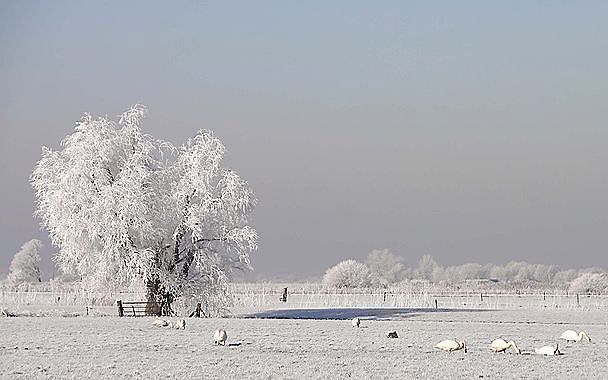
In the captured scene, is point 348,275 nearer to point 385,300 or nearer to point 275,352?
point 385,300

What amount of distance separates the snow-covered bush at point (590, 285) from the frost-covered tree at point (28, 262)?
213 ft

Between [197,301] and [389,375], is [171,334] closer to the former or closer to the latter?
[389,375]

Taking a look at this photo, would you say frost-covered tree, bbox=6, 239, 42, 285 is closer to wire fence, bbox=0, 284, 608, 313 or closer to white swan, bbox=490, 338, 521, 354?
wire fence, bbox=0, 284, 608, 313

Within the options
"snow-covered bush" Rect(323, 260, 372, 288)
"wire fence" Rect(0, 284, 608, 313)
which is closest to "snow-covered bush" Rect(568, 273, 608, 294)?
"wire fence" Rect(0, 284, 608, 313)

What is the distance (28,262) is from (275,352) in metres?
106

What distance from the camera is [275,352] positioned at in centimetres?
3167

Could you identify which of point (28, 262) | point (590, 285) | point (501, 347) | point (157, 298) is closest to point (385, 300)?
point (590, 285)

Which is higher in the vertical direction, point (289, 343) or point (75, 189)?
point (75, 189)

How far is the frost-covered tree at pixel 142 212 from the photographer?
55.6 m

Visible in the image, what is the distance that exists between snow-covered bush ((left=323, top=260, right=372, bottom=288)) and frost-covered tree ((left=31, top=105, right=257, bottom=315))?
58.4 meters

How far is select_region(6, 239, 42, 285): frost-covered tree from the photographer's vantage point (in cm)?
13025

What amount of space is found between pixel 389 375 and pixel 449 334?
16.3 metres

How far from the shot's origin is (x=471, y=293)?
94.9m

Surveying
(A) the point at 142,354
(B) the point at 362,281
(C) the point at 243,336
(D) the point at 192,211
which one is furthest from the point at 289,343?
(B) the point at 362,281
